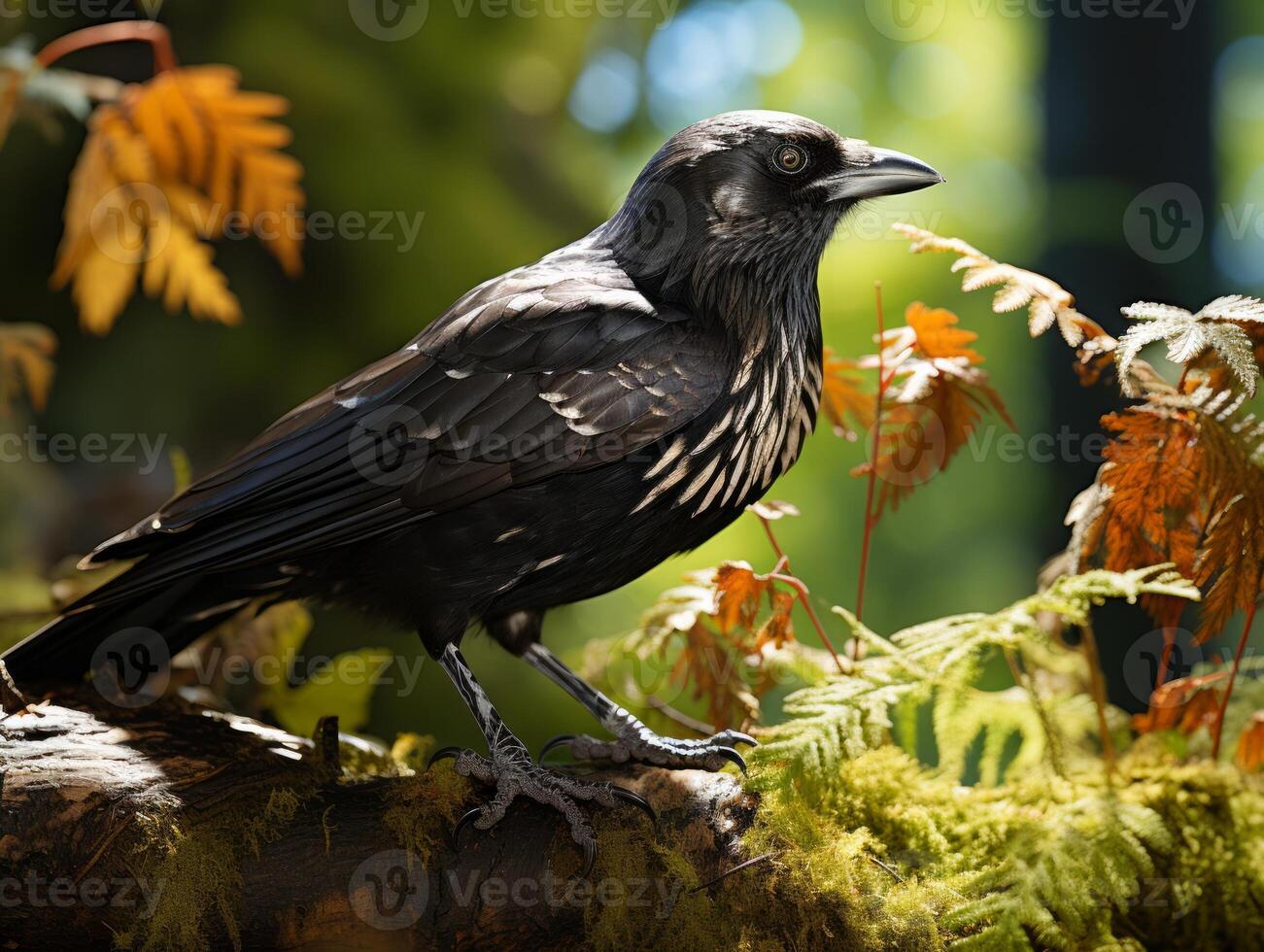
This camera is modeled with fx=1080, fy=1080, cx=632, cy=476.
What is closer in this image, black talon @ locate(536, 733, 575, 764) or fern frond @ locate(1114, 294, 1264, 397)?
fern frond @ locate(1114, 294, 1264, 397)

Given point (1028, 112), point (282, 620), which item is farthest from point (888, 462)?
point (1028, 112)

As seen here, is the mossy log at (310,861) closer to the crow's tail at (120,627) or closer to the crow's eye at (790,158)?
the crow's tail at (120,627)

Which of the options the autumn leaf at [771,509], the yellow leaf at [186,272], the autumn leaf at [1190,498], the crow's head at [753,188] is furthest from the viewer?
the yellow leaf at [186,272]

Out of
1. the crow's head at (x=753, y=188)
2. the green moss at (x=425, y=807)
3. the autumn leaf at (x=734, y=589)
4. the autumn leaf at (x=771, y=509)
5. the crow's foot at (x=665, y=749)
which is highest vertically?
the crow's head at (x=753, y=188)

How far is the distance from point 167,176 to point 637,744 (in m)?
1.84

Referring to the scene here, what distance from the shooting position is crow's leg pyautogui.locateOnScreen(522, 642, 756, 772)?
214 centimetres

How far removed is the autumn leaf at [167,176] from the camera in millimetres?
2652

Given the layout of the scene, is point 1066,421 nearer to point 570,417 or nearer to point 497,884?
point 570,417

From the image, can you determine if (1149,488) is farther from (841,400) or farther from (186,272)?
(186,272)

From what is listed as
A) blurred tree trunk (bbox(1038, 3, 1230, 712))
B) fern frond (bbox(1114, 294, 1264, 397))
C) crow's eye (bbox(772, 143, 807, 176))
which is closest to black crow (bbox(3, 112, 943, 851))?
Result: crow's eye (bbox(772, 143, 807, 176))

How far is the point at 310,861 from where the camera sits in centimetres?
188

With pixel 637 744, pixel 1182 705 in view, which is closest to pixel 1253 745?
pixel 1182 705

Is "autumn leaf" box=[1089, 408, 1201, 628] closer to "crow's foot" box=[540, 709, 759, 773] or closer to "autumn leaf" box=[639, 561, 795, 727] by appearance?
"autumn leaf" box=[639, 561, 795, 727]

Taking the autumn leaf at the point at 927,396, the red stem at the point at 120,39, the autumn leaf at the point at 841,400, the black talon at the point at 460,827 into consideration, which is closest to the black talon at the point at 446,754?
the black talon at the point at 460,827
